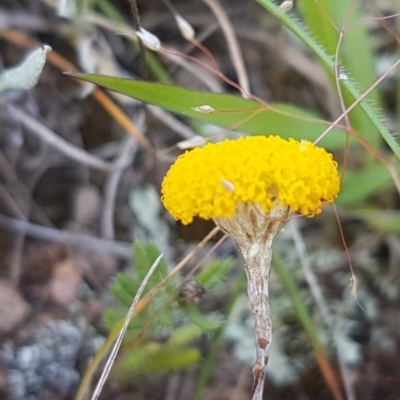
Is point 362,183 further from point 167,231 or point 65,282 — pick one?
point 65,282

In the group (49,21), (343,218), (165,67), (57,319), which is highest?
(49,21)

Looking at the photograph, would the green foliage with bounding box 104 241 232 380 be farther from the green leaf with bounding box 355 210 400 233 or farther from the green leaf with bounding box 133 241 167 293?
the green leaf with bounding box 355 210 400 233

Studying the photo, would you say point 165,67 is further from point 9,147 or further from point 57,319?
point 57,319

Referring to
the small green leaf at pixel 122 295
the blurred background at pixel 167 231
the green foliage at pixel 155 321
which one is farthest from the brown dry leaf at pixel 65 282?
the small green leaf at pixel 122 295

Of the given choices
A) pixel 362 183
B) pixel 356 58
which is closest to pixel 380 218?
pixel 362 183

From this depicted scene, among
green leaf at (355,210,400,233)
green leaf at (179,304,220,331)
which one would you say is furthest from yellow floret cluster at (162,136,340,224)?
green leaf at (355,210,400,233)

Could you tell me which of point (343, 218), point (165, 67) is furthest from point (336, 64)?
point (165, 67)
